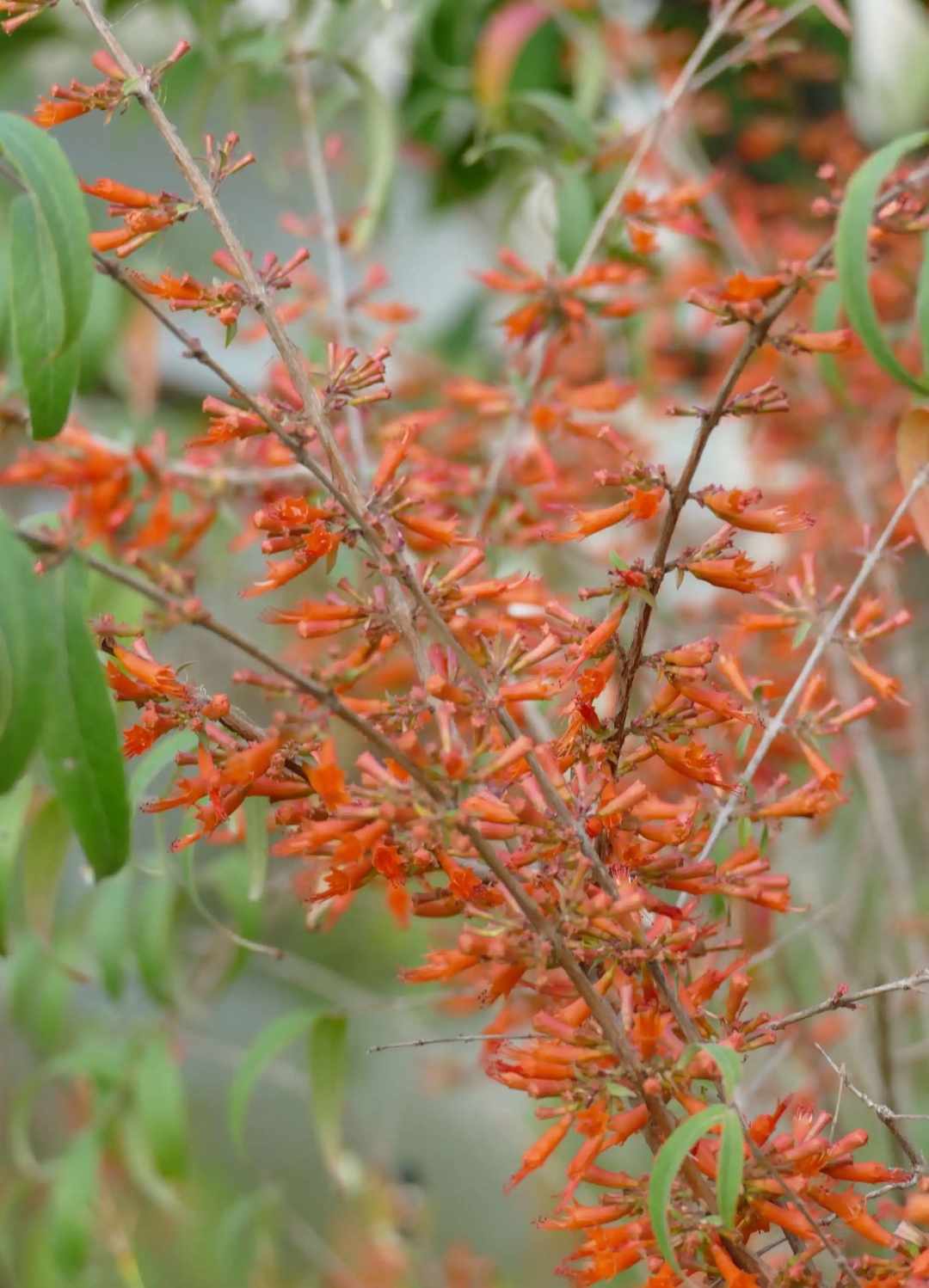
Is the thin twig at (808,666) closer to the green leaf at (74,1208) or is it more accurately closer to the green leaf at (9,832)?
the green leaf at (9,832)

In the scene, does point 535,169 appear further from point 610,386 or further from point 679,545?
point 679,545

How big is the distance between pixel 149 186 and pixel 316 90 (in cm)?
43

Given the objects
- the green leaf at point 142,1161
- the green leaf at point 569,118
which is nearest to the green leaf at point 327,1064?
the green leaf at point 142,1161

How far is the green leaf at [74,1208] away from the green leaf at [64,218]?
644 millimetres

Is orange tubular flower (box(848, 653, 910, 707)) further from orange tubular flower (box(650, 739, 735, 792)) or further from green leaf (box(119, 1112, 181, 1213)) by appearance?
green leaf (box(119, 1112, 181, 1213))

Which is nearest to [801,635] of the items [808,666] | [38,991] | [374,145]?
[808,666]

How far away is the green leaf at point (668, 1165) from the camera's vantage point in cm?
34

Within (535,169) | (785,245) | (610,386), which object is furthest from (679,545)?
(610,386)

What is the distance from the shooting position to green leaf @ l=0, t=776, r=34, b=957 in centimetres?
61

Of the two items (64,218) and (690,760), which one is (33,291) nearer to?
(64,218)

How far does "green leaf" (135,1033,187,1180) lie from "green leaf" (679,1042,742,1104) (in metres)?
0.52

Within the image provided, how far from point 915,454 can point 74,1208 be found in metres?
0.70

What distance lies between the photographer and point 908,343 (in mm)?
1145

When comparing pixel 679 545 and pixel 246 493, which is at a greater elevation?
pixel 246 493
